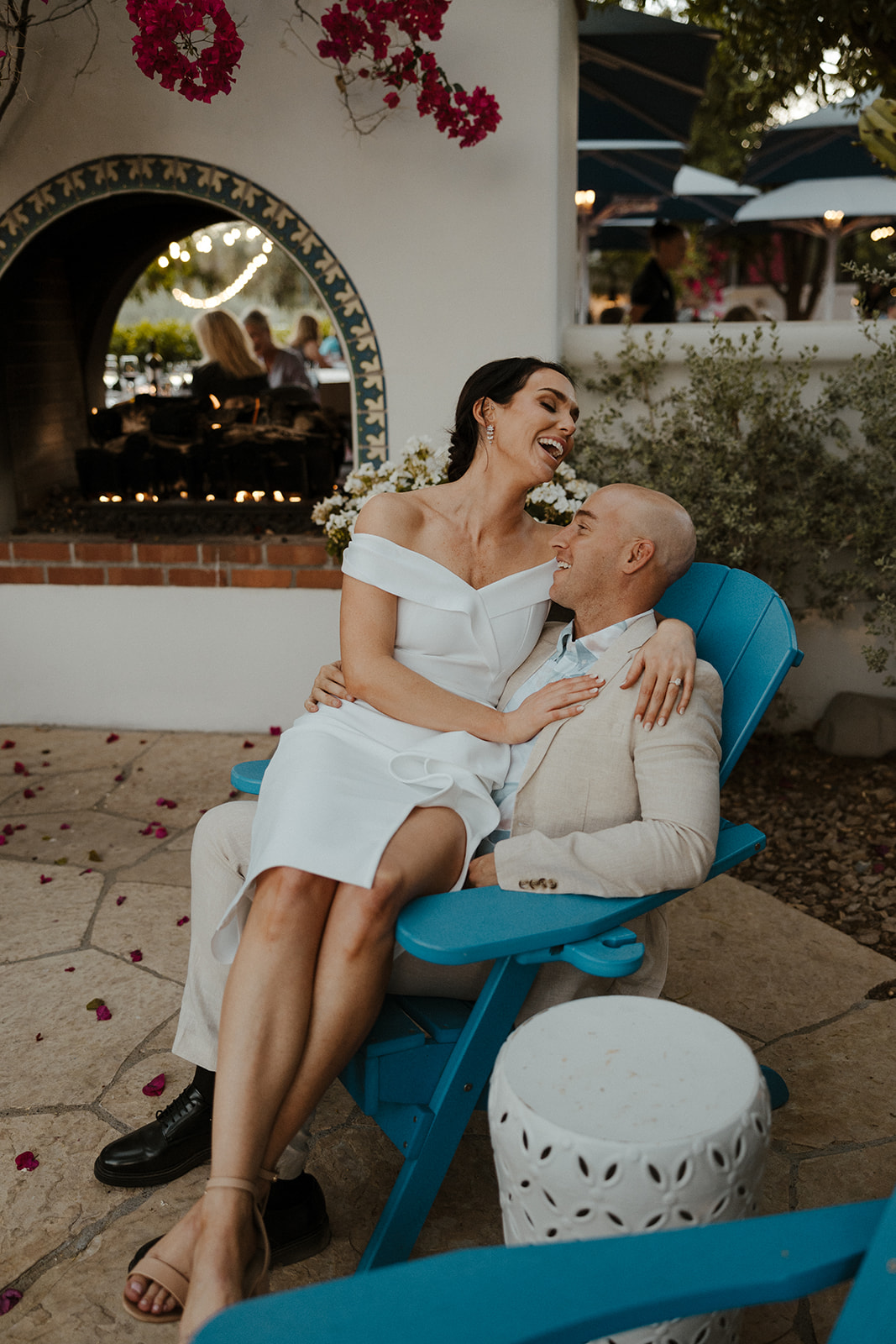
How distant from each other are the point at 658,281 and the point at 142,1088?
514 centimetres

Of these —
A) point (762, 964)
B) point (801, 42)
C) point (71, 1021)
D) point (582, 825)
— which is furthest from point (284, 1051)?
point (801, 42)

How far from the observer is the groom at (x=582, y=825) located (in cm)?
166

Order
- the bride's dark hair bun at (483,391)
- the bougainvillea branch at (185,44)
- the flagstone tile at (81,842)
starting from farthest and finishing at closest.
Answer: the flagstone tile at (81,842) < the bougainvillea branch at (185,44) < the bride's dark hair bun at (483,391)

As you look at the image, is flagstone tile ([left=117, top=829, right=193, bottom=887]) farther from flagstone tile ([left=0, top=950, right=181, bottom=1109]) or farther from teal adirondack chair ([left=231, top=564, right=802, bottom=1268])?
teal adirondack chair ([left=231, top=564, right=802, bottom=1268])

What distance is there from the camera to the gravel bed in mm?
3045

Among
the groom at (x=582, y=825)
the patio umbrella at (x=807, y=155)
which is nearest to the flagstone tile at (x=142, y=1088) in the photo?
the groom at (x=582, y=825)

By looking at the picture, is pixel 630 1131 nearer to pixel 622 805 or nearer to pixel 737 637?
pixel 622 805

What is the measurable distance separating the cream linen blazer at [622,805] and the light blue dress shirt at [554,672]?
0.06m

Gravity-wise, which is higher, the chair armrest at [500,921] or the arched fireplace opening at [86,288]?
the arched fireplace opening at [86,288]

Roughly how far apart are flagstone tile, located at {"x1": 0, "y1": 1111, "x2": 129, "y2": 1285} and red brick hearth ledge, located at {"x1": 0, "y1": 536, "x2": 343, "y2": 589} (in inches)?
95.4

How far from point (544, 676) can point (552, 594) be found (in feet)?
0.61

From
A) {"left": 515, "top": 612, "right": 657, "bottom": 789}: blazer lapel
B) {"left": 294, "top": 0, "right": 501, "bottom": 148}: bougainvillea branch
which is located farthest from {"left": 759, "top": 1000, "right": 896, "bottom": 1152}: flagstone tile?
{"left": 294, "top": 0, "right": 501, "bottom": 148}: bougainvillea branch

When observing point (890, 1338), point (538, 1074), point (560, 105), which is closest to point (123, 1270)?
point (538, 1074)

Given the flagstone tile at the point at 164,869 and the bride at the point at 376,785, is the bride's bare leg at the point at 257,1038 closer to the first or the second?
the bride at the point at 376,785
